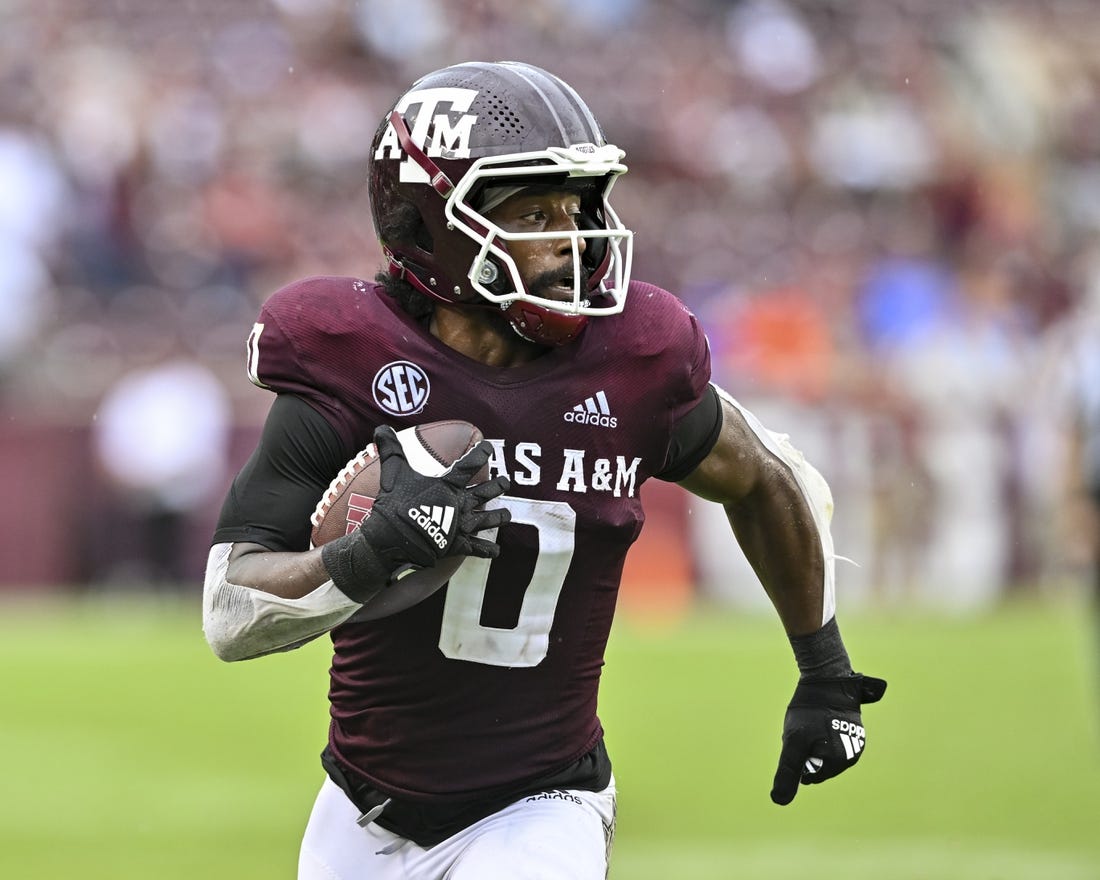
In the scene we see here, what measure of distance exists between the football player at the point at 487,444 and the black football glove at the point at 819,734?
16.3 inches

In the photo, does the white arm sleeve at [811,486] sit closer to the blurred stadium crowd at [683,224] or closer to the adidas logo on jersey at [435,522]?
the adidas logo on jersey at [435,522]

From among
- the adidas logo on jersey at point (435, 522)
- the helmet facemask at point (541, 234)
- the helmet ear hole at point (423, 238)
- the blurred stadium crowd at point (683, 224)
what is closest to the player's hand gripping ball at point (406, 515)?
the adidas logo on jersey at point (435, 522)

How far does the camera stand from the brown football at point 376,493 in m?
3.13

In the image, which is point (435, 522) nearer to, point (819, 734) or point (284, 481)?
point (284, 481)

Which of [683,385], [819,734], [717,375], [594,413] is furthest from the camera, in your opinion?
[717,375]

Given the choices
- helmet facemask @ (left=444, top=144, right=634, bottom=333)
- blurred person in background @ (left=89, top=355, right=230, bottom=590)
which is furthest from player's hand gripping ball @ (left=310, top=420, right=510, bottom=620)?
blurred person in background @ (left=89, top=355, right=230, bottom=590)

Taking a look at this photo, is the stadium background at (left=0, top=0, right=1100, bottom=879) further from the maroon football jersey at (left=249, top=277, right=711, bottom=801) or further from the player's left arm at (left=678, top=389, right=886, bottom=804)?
the maroon football jersey at (left=249, top=277, right=711, bottom=801)

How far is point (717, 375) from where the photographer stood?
533 inches

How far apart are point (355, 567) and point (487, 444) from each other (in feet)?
0.99

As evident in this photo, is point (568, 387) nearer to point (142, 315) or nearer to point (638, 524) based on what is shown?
point (638, 524)

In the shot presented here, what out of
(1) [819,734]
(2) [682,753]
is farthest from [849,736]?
(2) [682,753]

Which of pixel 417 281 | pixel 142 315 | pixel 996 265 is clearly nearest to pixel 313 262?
pixel 142 315

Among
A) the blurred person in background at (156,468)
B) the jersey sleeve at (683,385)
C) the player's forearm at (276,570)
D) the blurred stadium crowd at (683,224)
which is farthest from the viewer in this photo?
the blurred stadium crowd at (683,224)

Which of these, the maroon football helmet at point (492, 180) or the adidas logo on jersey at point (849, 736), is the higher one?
the maroon football helmet at point (492, 180)
